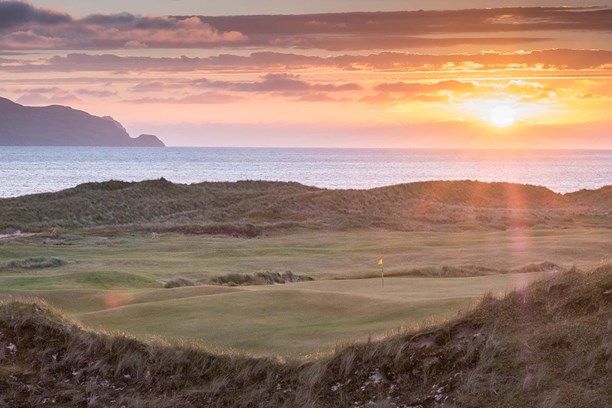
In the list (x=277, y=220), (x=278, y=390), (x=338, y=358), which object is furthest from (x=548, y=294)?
(x=277, y=220)

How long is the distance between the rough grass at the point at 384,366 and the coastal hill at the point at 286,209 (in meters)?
47.0

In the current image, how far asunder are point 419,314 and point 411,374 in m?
5.10

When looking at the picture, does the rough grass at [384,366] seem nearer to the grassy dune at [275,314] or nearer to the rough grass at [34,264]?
the grassy dune at [275,314]

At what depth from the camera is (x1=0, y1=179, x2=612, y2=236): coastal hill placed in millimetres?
64812

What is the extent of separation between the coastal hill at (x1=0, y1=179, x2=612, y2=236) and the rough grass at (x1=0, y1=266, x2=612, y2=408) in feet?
154

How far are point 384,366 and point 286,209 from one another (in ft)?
199

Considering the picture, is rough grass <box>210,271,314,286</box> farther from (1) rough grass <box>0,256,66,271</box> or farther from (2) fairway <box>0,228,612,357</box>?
(1) rough grass <box>0,256,66,271</box>

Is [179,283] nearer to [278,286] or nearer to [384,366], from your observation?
[278,286]

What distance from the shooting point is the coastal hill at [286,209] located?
6481 cm

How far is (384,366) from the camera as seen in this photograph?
37.9 ft

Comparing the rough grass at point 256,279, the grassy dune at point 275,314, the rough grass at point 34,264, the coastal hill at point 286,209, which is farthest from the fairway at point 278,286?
the coastal hill at point 286,209

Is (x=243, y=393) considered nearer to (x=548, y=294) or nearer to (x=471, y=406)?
(x=471, y=406)

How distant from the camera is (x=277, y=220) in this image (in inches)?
2687

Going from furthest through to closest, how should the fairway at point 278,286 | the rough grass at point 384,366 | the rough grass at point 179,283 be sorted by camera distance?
1. the rough grass at point 179,283
2. the fairway at point 278,286
3. the rough grass at point 384,366
